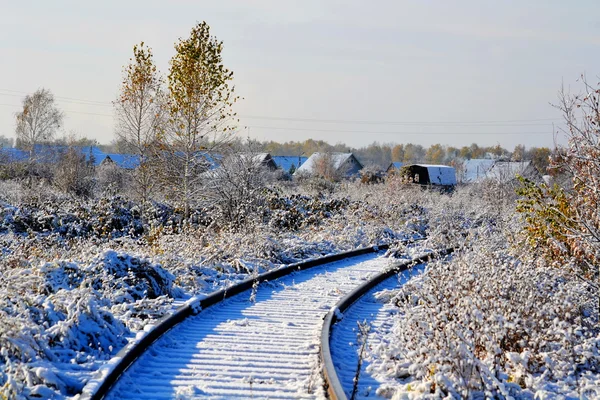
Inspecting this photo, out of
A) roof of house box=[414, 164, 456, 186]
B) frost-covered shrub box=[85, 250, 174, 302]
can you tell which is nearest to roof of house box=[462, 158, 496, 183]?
roof of house box=[414, 164, 456, 186]

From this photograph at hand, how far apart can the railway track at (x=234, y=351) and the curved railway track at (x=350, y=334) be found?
0.16 metres

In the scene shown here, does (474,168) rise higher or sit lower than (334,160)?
lower

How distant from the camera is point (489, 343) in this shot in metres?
6.25

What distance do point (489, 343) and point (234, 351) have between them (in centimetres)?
278

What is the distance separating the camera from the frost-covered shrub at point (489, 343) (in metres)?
5.85

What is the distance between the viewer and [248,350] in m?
7.11

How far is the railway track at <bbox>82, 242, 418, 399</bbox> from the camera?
575 centimetres

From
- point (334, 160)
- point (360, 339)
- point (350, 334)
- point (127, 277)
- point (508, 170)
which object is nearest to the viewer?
point (360, 339)

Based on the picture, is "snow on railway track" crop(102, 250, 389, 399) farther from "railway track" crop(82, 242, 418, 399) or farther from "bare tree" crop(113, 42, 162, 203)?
"bare tree" crop(113, 42, 162, 203)

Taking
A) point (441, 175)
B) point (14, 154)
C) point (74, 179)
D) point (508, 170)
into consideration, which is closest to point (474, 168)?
point (441, 175)

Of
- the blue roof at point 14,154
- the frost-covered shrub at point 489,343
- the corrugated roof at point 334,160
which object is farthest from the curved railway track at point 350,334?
the corrugated roof at point 334,160

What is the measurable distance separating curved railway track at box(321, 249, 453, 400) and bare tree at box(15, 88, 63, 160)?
5796 centimetres

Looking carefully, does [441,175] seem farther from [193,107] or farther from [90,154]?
[193,107]

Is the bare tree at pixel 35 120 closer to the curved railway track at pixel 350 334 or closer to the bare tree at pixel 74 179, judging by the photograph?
the bare tree at pixel 74 179
